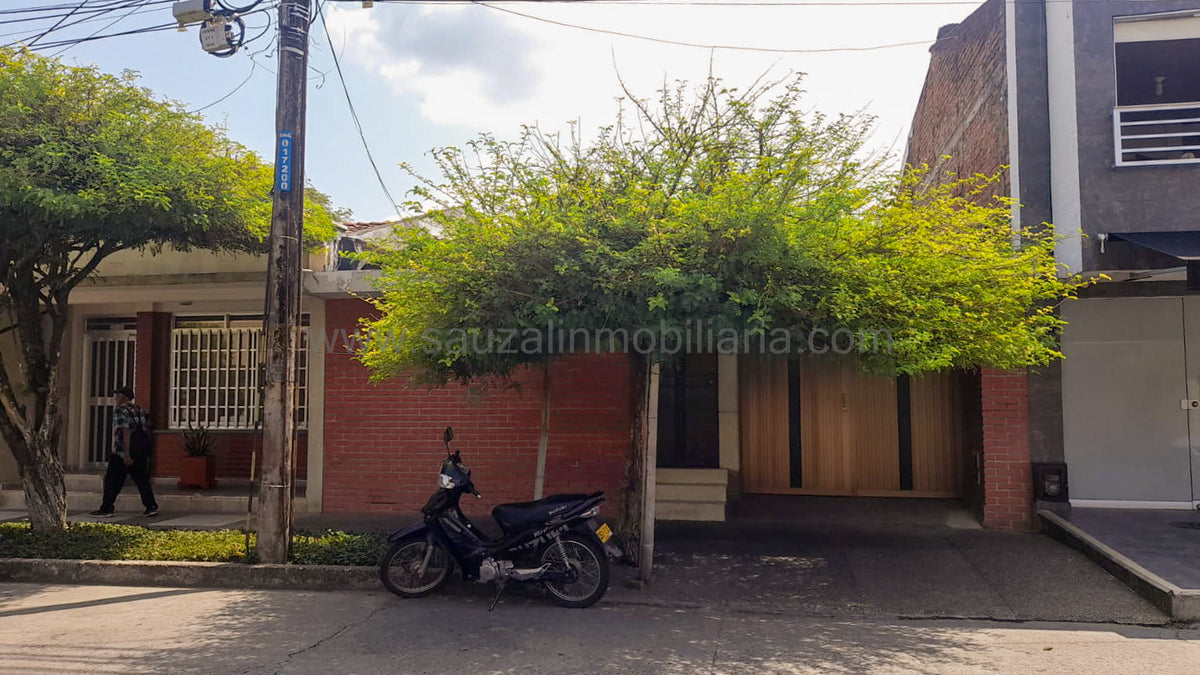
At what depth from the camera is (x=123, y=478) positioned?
997 centimetres

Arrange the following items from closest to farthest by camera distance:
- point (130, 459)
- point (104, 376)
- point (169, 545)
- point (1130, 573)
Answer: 1. point (1130, 573)
2. point (169, 545)
3. point (130, 459)
4. point (104, 376)

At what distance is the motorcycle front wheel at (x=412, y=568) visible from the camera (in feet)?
20.9

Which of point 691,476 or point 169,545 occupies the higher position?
point 691,476

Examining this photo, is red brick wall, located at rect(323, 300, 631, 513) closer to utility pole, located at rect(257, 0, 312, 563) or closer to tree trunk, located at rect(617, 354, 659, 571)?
tree trunk, located at rect(617, 354, 659, 571)

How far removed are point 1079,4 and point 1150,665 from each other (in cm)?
690

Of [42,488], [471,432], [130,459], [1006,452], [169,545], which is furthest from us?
[130,459]

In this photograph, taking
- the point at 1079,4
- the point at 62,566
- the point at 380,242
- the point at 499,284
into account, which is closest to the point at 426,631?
the point at 499,284

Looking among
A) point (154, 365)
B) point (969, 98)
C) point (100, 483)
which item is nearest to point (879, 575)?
point (969, 98)

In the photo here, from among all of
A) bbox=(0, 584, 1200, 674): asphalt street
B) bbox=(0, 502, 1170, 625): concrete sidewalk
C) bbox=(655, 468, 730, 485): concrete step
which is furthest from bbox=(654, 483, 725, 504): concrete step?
bbox=(0, 584, 1200, 674): asphalt street

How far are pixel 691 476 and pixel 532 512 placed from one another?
348cm

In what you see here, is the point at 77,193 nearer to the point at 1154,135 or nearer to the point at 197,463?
the point at 197,463

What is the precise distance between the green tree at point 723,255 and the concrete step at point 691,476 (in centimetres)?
333

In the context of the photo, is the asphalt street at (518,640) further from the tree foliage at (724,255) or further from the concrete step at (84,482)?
the concrete step at (84,482)

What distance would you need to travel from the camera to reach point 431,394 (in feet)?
32.0
